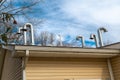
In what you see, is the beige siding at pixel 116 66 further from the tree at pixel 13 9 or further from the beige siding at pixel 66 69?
the tree at pixel 13 9

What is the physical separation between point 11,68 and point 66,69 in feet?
7.71

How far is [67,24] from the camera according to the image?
20.4 metres

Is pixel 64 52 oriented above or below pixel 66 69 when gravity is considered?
above

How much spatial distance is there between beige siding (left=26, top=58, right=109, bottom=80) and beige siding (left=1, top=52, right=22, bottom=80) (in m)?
0.42

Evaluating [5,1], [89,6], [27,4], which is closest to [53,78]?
[5,1]

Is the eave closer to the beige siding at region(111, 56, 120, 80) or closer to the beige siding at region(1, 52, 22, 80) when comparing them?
the beige siding at region(111, 56, 120, 80)

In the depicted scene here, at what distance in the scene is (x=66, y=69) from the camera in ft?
22.8

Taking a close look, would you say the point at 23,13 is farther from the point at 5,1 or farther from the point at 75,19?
the point at 75,19

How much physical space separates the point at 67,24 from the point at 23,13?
337 inches

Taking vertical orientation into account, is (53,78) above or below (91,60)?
below

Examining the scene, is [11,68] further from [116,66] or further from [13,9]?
[13,9]

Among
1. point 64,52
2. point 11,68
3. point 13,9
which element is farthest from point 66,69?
point 13,9

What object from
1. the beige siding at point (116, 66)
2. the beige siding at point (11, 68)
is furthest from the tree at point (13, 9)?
the beige siding at point (116, 66)

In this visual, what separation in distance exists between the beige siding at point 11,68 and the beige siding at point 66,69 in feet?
1.37
